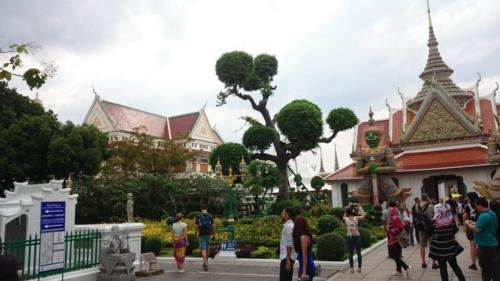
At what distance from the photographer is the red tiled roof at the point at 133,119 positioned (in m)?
44.3

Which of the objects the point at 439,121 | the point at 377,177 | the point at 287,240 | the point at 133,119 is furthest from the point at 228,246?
the point at 133,119

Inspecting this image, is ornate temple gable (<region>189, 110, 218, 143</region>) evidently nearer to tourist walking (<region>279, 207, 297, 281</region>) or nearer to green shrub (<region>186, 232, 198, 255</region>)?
green shrub (<region>186, 232, 198, 255</region>)

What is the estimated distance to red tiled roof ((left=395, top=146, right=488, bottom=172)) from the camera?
23984 mm

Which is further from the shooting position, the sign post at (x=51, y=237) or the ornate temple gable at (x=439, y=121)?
the ornate temple gable at (x=439, y=121)

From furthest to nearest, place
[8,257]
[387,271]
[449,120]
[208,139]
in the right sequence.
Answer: [208,139] < [449,120] < [387,271] < [8,257]

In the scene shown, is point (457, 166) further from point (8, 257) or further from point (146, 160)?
point (8, 257)

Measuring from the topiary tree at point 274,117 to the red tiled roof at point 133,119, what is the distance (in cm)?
2197

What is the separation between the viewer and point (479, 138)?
25.5 m

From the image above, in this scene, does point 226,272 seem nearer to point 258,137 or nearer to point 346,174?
point 258,137

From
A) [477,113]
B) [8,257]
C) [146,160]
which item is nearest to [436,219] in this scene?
[8,257]

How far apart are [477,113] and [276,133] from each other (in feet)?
45.3

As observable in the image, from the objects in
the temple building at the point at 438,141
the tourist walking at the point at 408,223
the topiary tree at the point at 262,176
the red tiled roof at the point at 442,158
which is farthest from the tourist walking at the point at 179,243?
the red tiled roof at the point at 442,158

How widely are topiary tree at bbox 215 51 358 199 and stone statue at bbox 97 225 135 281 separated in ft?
42.2

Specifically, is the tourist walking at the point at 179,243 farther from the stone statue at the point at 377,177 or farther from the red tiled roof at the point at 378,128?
the red tiled roof at the point at 378,128
